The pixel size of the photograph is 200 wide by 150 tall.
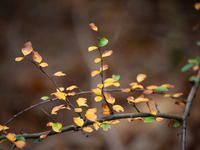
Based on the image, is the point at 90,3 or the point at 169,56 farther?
the point at 90,3

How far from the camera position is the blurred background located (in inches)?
61.2

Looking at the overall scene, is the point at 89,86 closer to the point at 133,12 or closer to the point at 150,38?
the point at 150,38

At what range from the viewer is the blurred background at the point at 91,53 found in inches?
61.2

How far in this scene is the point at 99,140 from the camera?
5.00 feet

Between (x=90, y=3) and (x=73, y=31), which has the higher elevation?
(x=90, y=3)

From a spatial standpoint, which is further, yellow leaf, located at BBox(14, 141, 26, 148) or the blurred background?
the blurred background

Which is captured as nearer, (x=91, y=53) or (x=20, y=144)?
(x=20, y=144)

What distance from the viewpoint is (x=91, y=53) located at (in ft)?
6.34

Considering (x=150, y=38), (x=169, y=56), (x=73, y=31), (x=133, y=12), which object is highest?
(x=133, y=12)

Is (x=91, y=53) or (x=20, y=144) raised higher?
(x=20, y=144)

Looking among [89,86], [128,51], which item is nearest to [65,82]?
[89,86]

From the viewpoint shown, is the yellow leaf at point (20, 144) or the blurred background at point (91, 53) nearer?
the yellow leaf at point (20, 144)

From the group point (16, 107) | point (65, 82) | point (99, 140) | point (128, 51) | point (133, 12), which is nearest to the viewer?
point (99, 140)

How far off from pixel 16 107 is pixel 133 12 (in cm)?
182
